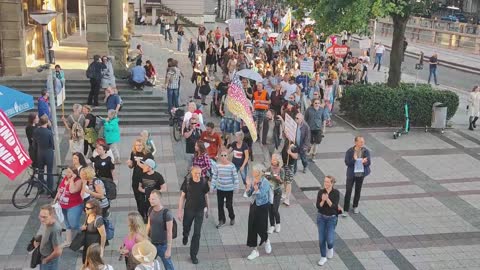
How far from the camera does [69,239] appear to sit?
32.1 feet

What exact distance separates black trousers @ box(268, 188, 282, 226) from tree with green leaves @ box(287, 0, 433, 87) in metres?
8.32

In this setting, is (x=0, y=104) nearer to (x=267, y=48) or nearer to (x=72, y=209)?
(x=72, y=209)

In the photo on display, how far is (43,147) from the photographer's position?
1191 centimetres

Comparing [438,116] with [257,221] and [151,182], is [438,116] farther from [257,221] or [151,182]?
[151,182]

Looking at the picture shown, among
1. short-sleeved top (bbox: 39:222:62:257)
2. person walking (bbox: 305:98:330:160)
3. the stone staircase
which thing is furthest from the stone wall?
short-sleeved top (bbox: 39:222:62:257)

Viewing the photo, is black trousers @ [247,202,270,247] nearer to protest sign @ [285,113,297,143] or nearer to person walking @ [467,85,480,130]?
protest sign @ [285,113,297,143]

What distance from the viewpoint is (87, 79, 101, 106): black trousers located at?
59.2ft

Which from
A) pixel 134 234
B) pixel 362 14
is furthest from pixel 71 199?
pixel 362 14

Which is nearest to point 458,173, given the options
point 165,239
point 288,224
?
point 288,224

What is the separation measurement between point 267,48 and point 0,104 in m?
18.9

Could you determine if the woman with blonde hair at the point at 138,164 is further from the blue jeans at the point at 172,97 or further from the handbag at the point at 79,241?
the blue jeans at the point at 172,97

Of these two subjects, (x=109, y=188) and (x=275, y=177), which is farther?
(x=275, y=177)

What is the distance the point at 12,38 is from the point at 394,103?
12772 millimetres

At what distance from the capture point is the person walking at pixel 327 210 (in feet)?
30.3
